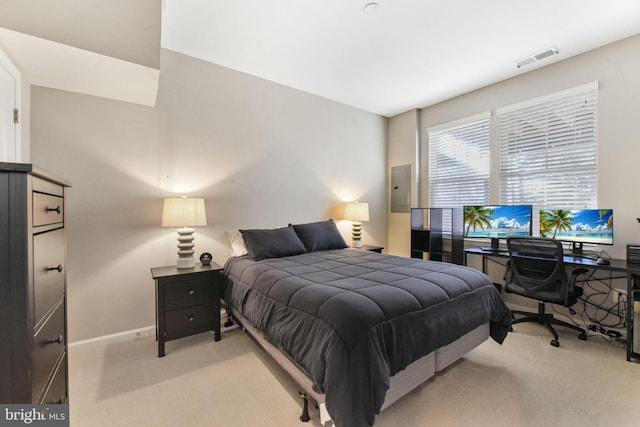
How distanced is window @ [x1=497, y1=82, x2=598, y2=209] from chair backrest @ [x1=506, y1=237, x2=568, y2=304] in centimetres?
90

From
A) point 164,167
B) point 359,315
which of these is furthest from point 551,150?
point 164,167

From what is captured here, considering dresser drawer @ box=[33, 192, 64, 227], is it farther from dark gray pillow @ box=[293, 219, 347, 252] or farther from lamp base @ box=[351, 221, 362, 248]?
lamp base @ box=[351, 221, 362, 248]

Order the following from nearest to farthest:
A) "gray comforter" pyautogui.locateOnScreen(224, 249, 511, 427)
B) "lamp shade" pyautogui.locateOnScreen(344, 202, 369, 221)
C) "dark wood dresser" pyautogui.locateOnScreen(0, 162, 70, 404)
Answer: "dark wood dresser" pyautogui.locateOnScreen(0, 162, 70, 404)
"gray comforter" pyautogui.locateOnScreen(224, 249, 511, 427)
"lamp shade" pyautogui.locateOnScreen(344, 202, 369, 221)

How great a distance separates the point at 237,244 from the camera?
306 centimetres

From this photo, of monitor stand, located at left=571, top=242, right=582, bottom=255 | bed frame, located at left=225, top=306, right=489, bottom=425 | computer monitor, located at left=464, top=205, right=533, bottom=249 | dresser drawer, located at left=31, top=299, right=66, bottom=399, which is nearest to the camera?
dresser drawer, located at left=31, top=299, right=66, bottom=399

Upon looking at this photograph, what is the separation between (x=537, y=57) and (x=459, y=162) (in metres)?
1.44

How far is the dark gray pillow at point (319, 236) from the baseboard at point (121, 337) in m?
1.77

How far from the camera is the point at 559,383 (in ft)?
6.34

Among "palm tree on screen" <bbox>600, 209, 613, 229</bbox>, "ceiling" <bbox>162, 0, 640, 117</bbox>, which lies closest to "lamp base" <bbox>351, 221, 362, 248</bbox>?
"ceiling" <bbox>162, 0, 640, 117</bbox>

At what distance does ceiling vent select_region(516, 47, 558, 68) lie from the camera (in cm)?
287

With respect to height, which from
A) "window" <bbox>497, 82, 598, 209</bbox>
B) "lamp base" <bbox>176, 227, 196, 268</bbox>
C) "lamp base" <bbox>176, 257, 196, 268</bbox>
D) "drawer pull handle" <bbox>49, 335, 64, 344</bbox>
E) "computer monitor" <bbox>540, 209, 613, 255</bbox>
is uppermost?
"window" <bbox>497, 82, 598, 209</bbox>

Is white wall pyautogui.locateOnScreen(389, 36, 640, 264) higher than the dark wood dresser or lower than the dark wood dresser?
higher

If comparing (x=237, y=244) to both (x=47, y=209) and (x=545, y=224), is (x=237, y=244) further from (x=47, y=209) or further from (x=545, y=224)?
(x=545, y=224)

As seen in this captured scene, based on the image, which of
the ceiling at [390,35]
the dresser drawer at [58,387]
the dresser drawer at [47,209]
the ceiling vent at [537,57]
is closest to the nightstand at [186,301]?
the dresser drawer at [58,387]
